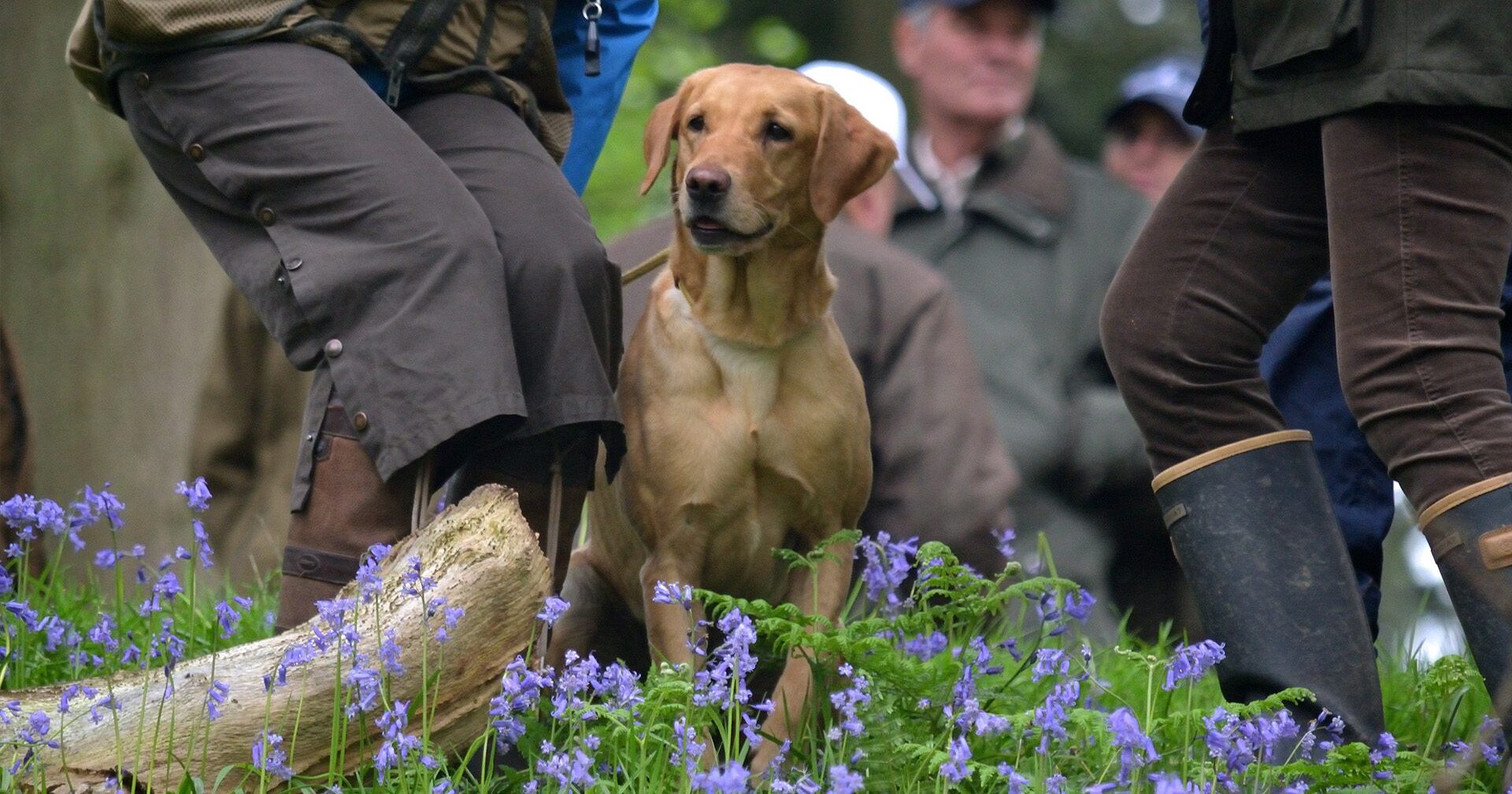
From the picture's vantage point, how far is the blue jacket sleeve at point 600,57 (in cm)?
389

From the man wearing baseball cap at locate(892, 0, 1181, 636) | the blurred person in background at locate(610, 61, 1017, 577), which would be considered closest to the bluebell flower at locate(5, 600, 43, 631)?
the blurred person in background at locate(610, 61, 1017, 577)

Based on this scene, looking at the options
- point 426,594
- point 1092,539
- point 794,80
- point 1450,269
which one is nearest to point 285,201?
point 426,594

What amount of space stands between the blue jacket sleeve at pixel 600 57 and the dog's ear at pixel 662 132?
15cm

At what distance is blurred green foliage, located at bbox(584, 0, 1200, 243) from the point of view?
1731 cm

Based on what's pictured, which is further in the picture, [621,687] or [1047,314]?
[1047,314]

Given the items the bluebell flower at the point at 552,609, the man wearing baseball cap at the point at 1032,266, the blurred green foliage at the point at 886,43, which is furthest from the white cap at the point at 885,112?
the blurred green foliage at the point at 886,43

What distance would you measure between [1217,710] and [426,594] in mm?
1228

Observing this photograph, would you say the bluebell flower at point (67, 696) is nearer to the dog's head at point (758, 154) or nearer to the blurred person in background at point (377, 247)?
the blurred person in background at point (377, 247)

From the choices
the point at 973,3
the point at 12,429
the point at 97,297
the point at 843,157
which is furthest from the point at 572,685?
the point at 973,3

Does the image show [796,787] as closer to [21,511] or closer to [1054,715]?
[1054,715]

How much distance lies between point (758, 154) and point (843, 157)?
214 mm

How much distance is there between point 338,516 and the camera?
3.14m

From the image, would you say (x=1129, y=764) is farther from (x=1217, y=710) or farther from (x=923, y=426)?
(x=923, y=426)

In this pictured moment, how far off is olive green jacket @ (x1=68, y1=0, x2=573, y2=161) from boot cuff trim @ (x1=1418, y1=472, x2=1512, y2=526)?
1828mm
